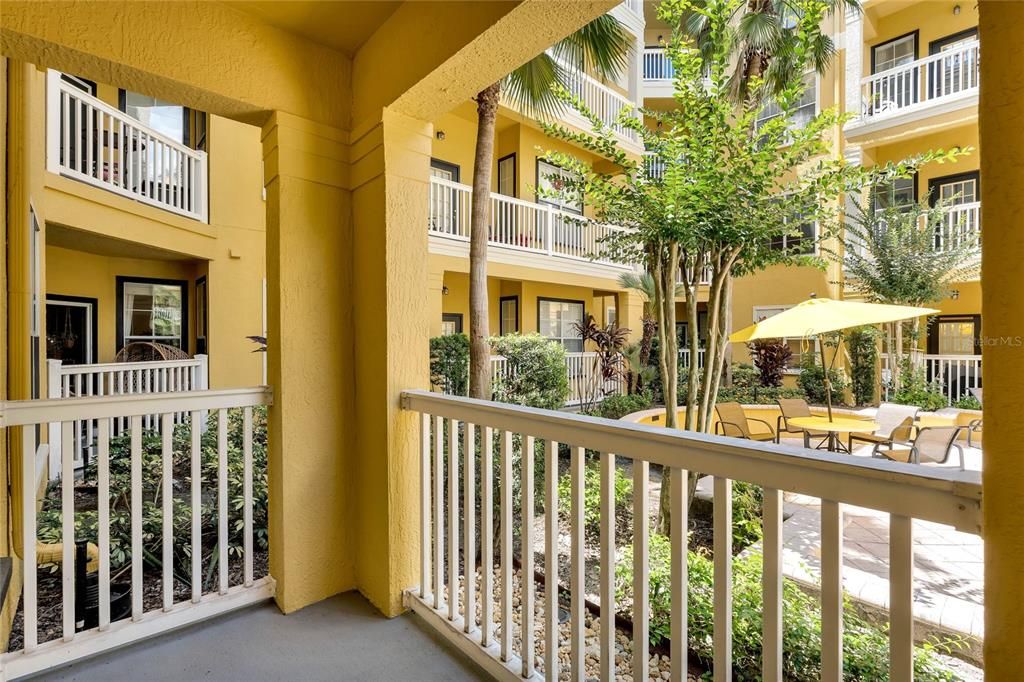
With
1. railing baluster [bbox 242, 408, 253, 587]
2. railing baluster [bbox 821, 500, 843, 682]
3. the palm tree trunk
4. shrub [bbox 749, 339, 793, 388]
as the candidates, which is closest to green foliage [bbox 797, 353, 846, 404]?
shrub [bbox 749, 339, 793, 388]

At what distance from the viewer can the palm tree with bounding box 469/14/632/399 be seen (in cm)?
503

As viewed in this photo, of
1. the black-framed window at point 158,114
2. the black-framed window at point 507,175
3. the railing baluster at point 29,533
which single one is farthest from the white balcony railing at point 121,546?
the black-framed window at point 507,175

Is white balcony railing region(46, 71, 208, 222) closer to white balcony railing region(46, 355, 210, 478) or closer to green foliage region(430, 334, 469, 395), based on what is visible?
white balcony railing region(46, 355, 210, 478)

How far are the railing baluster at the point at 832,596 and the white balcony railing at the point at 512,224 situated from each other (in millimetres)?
7016

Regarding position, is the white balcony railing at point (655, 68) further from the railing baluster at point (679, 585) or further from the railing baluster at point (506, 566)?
A: the railing baluster at point (679, 585)

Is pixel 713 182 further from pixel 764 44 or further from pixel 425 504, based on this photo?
pixel 764 44

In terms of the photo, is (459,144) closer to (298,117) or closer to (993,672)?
(298,117)

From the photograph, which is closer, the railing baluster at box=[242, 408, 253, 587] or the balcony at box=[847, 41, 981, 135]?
the railing baluster at box=[242, 408, 253, 587]

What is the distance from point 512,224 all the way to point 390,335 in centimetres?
723

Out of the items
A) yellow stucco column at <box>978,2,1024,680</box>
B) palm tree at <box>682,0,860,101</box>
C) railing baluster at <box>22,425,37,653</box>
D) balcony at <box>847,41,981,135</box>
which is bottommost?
railing baluster at <box>22,425,37,653</box>

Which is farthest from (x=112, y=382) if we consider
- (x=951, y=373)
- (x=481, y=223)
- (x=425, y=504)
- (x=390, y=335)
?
(x=951, y=373)

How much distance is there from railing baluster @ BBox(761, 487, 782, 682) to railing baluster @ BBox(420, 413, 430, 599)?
158cm

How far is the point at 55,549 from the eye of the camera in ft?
8.54

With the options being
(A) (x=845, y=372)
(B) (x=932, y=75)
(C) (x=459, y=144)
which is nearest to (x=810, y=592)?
(A) (x=845, y=372)
